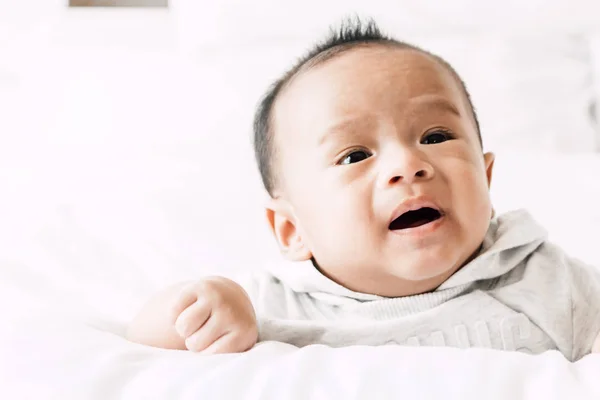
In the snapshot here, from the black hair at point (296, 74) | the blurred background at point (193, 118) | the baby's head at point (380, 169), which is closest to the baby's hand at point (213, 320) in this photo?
the baby's head at point (380, 169)

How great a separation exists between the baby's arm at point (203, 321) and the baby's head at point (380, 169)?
0.15 m

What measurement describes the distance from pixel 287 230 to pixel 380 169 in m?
0.21

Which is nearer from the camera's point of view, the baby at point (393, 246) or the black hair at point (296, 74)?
the baby at point (393, 246)

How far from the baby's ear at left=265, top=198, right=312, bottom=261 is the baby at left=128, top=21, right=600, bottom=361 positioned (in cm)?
1

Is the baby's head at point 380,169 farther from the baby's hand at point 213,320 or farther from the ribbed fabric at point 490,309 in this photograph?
the baby's hand at point 213,320

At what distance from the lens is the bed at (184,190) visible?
56cm

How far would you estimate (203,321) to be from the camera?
2.45ft

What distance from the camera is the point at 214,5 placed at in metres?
1.70

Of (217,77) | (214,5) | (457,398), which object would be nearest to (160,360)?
(457,398)

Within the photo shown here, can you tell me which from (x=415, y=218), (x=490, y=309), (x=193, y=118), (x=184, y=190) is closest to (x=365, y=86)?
(x=415, y=218)

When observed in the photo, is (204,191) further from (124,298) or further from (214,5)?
(214,5)

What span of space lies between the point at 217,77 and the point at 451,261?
3.17ft

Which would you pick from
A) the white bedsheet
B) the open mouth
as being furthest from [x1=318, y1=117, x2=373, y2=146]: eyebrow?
the white bedsheet

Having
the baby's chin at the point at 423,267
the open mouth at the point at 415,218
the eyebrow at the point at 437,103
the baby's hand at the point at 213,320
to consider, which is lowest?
the baby's hand at the point at 213,320
